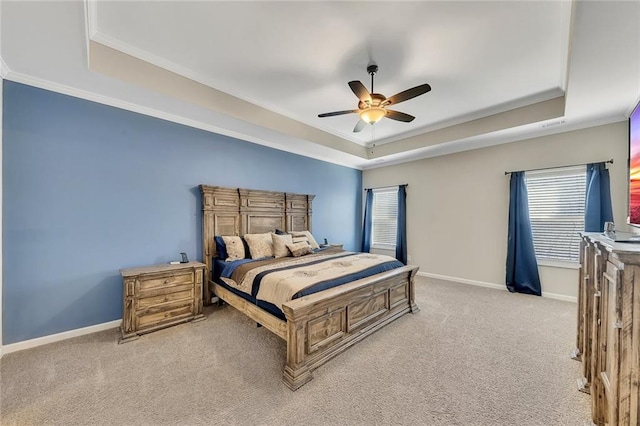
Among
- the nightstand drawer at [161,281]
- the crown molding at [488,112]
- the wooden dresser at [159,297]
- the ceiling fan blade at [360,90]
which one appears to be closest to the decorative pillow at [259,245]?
the wooden dresser at [159,297]

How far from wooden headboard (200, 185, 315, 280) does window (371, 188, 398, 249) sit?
208 centimetres

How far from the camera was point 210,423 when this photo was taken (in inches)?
61.5

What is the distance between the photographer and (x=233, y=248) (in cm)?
357

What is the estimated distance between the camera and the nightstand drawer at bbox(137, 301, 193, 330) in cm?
271

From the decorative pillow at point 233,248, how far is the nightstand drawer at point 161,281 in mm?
601

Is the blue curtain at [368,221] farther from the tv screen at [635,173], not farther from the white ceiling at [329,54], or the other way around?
the tv screen at [635,173]

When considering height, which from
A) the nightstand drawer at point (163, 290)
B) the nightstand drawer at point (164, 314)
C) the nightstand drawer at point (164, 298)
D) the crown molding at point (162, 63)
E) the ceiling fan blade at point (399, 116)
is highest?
the crown molding at point (162, 63)

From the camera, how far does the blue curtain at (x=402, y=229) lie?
18.5ft

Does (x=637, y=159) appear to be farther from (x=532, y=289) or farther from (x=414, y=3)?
(x=532, y=289)

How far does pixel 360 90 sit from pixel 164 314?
3324 mm

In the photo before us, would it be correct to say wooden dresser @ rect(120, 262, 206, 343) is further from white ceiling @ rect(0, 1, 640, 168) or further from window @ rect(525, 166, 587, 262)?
window @ rect(525, 166, 587, 262)

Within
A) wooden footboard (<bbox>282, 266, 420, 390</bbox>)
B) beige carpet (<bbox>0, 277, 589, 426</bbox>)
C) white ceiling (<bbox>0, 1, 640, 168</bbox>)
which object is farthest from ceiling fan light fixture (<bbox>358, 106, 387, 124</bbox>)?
beige carpet (<bbox>0, 277, 589, 426</bbox>)

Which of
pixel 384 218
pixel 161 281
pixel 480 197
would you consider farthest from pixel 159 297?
pixel 480 197

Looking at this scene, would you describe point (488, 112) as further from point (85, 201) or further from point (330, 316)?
point (85, 201)
